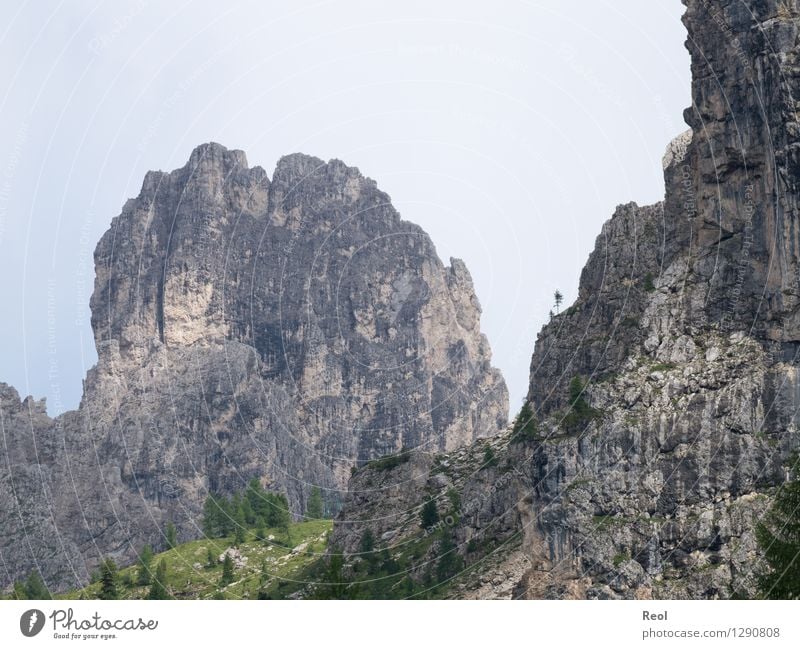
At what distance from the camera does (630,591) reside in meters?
141

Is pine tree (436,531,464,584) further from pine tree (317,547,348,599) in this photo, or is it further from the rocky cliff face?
pine tree (317,547,348,599)

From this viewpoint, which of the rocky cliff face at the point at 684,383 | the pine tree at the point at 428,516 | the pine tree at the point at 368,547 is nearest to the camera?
the rocky cliff face at the point at 684,383

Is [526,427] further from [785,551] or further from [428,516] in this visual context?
[785,551]

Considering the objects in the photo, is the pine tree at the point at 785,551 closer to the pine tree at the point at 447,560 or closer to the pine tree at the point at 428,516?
the pine tree at the point at 447,560

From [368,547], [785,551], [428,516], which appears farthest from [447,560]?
[785,551]

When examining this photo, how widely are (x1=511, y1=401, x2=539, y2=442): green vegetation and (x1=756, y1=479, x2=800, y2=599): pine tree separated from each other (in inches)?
3176

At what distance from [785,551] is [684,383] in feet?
228

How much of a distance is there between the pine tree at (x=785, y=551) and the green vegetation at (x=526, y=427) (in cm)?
8068

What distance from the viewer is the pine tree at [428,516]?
184625 mm

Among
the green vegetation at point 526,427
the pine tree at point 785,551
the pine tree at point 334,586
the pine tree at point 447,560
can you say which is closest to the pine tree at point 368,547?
the pine tree at point 447,560

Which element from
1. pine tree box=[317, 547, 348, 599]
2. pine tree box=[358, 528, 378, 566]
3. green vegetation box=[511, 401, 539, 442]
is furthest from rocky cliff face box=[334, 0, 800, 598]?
pine tree box=[317, 547, 348, 599]

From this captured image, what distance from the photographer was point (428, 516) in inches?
7279
